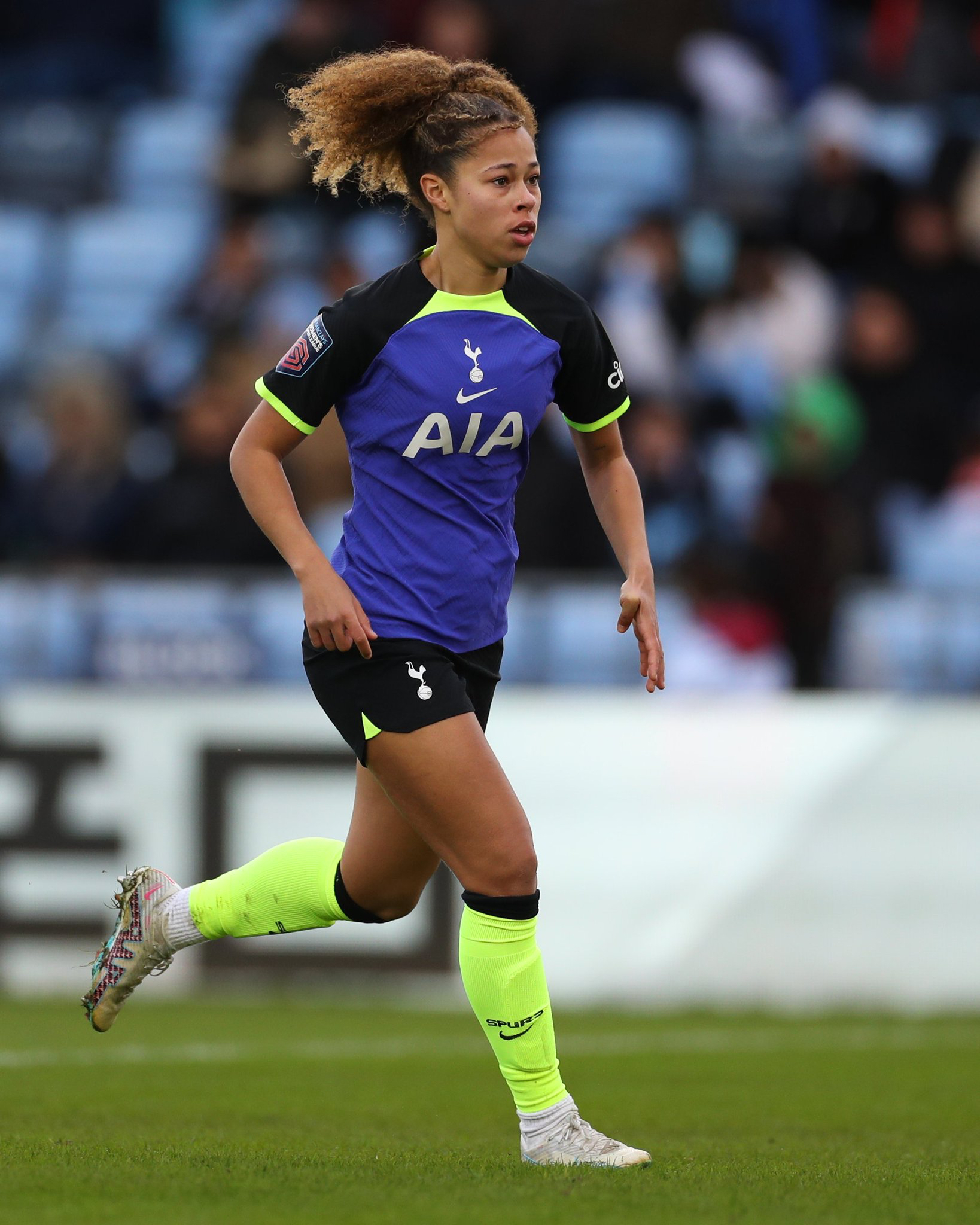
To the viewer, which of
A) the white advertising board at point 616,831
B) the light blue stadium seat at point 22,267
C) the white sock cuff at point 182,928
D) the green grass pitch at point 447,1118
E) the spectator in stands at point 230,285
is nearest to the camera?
the green grass pitch at point 447,1118

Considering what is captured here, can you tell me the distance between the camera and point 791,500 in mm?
9188

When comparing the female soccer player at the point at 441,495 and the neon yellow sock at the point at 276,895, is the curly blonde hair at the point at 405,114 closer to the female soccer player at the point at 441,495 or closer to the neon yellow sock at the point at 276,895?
the female soccer player at the point at 441,495

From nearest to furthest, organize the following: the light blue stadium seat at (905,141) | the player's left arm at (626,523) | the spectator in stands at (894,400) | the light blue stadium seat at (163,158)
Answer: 1. the player's left arm at (626,523)
2. the spectator in stands at (894,400)
3. the light blue stadium seat at (905,141)
4. the light blue stadium seat at (163,158)

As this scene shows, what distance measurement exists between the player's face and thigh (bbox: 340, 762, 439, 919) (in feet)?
3.61

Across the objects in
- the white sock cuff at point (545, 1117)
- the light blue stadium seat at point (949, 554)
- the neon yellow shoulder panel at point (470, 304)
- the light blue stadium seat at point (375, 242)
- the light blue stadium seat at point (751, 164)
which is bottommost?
the white sock cuff at point (545, 1117)

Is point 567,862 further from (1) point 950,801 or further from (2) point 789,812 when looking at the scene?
(1) point 950,801

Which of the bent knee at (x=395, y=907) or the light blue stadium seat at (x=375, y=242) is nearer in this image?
the bent knee at (x=395, y=907)

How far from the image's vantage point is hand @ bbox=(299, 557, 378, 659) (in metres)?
3.87

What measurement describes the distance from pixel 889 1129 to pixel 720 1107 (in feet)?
1.97

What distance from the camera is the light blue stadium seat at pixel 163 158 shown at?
43.4 feet

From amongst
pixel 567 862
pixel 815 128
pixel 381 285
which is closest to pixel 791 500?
pixel 567 862

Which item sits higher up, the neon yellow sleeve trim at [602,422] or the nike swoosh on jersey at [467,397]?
the nike swoosh on jersey at [467,397]

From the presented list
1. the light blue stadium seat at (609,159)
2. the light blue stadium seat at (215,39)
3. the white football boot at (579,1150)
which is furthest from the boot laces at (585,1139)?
the light blue stadium seat at (215,39)

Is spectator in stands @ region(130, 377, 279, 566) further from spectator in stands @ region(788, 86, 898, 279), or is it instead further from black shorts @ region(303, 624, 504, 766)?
black shorts @ region(303, 624, 504, 766)
